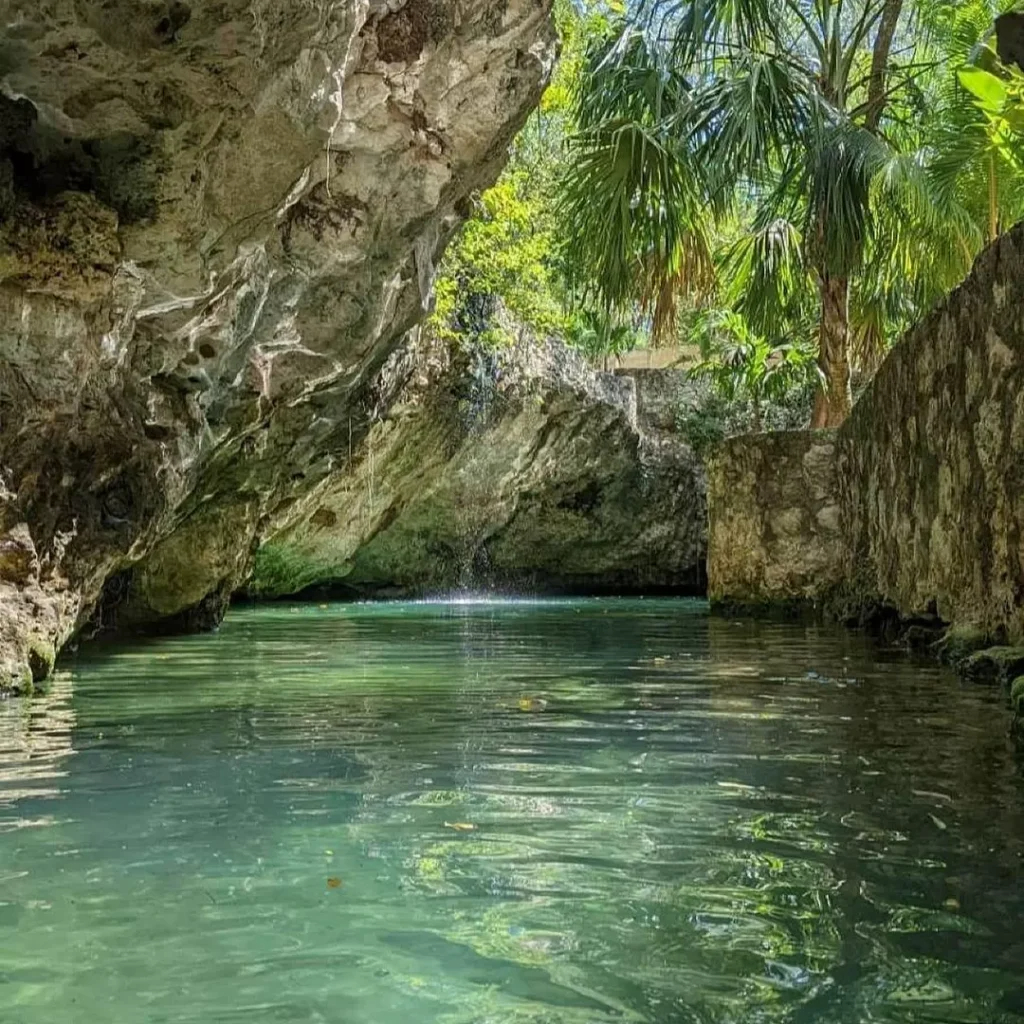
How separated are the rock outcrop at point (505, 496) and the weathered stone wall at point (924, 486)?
13.9 ft

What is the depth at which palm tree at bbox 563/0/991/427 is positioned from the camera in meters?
9.86

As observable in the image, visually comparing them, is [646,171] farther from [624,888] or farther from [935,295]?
[624,888]

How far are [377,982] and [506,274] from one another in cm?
1454

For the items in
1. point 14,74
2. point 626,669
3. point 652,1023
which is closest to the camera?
point 652,1023

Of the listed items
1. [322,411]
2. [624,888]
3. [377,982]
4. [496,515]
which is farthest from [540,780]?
[496,515]

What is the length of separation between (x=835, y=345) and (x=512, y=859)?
10.7 meters

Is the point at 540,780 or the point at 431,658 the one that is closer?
the point at 540,780

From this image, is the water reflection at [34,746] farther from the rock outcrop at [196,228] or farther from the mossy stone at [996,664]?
the mossy stone at [996,664]

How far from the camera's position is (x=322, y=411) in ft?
34.1

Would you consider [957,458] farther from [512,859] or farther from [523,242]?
[523,242]

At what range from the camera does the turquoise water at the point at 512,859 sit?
1941 millimetres

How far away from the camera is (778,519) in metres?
13.3

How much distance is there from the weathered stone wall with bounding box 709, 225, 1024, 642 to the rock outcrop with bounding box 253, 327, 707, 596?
13.9 feet

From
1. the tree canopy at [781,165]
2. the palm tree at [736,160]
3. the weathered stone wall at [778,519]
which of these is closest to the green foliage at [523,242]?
the tree canopy at [781,165]
